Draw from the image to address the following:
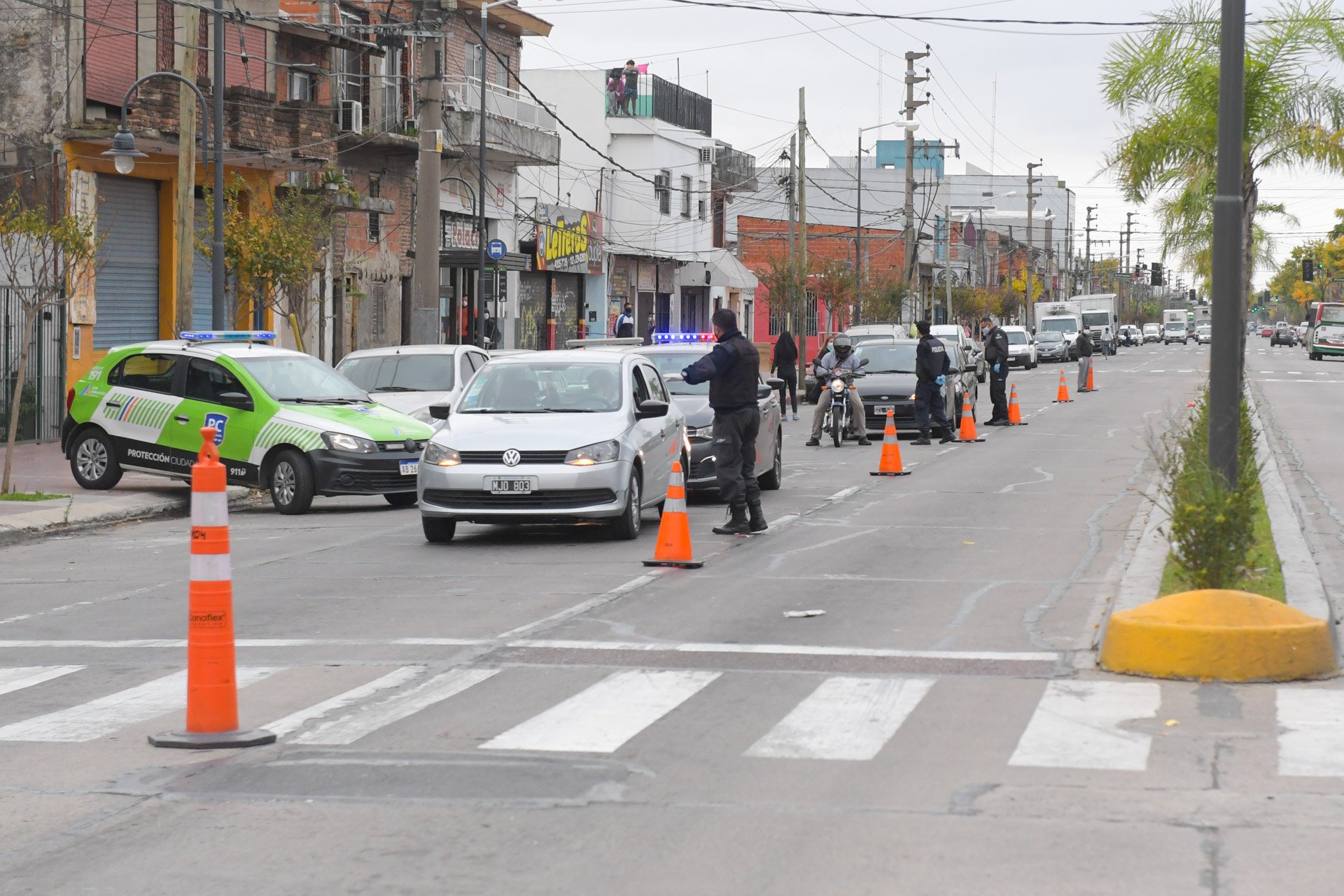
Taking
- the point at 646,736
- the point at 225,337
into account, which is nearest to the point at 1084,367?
the point at 225,337

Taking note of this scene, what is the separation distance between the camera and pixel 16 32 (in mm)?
27844

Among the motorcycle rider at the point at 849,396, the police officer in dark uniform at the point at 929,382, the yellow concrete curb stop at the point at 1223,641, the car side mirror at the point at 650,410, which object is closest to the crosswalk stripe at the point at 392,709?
the yellow concrete curb stop at the point at 1223,641

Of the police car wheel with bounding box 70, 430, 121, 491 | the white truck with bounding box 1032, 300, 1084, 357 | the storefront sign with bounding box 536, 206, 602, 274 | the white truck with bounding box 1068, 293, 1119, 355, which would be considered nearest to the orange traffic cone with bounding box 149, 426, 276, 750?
the police car wheel with bounding box 70, 430, 121, 491

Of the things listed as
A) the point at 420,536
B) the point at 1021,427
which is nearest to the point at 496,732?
the point at 420,536

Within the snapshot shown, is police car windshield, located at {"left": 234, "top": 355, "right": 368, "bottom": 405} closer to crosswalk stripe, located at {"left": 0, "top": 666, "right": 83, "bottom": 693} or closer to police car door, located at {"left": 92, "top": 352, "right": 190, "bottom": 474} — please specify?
police car door, located at {"left": 92, "top": 352, "right": 190, "bottom": 474}

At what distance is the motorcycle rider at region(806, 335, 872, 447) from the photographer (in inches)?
1062

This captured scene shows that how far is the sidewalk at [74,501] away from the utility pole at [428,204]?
5902 mm

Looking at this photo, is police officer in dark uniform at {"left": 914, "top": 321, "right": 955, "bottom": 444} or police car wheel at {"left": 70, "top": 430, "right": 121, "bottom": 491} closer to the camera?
police car wheel at {"left": 70, "top": 430, "right": 121, "bottom": 491}

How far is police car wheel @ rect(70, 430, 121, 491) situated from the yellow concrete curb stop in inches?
533

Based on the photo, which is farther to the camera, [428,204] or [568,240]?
[568,240]

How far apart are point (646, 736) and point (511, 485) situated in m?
7.04

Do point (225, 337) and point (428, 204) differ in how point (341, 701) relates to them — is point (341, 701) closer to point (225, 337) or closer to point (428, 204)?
point (225, 337)

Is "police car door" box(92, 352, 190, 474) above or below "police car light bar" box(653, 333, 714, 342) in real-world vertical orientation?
below

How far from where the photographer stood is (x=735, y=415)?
14.8 meters
